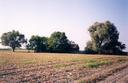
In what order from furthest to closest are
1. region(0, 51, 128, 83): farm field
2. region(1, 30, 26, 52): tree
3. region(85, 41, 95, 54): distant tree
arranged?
region(1, 30, 26, 52): tree, region(85, 41, 95, 54): distant tree, region(0, 51, 128, 83): farm field

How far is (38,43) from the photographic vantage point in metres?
109

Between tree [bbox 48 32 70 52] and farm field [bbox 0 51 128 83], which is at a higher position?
tree [bbox 48 32 70 52]

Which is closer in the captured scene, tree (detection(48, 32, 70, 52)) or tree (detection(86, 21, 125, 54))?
tree (detection(86, 21, 125, 54))

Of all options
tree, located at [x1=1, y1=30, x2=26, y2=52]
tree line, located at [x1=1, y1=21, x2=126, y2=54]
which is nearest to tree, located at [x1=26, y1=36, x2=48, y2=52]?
tree line, located at [x1=1, y1=21, x2=126, y2=54]

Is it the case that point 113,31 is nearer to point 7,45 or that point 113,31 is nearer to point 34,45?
point 34,45

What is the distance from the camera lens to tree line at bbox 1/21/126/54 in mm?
94062

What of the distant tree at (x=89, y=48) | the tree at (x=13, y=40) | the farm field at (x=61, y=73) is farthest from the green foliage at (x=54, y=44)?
the farm field at (x=61, y=73)

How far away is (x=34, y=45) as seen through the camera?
110875mm

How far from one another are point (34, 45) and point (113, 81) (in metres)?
93.5

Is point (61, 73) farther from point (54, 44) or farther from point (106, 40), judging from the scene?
point (54, 44)

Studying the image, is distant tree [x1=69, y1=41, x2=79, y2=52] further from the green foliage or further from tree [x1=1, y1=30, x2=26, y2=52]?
tree [x1=1, y1=30, x2=26, y2=52]

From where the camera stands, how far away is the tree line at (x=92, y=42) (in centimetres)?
9406

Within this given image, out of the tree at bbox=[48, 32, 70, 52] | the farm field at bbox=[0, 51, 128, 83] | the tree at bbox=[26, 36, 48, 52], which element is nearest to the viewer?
the farm field at bbox=[0, 51, 128, 83]

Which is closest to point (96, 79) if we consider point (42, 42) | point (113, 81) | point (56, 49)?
point (113, 81)
